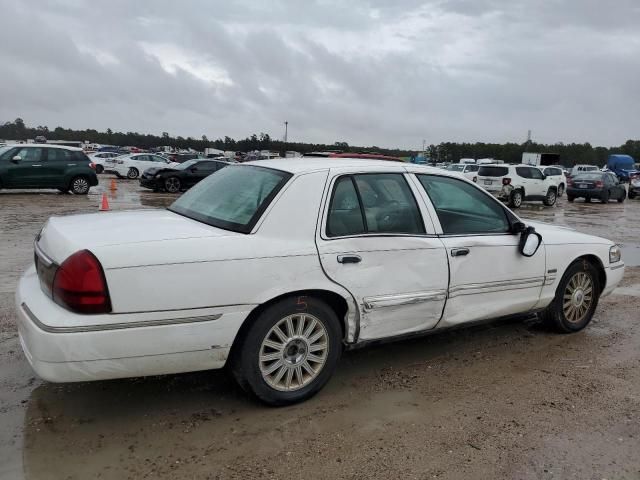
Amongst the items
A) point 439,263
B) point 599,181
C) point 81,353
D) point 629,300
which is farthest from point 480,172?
point 81,353

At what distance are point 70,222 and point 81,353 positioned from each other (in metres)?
1.15

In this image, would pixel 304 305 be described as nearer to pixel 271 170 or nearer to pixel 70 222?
pixel 271 170

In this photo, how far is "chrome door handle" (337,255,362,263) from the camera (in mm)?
3598

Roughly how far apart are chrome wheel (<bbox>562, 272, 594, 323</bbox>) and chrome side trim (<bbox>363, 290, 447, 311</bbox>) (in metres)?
1.68

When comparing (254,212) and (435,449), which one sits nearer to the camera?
(435,449)

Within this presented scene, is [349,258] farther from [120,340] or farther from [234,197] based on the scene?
[120,340]

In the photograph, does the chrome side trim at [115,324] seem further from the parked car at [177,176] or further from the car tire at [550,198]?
the car tire at [550,198]

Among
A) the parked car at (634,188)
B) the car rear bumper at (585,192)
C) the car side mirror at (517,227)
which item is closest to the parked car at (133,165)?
the car rear bumper at (585,192)

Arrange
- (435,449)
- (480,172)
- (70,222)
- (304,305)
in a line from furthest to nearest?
(480,172) → (70,222) → (304,305) → (435,449)

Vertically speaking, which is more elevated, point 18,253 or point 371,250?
point 371,250

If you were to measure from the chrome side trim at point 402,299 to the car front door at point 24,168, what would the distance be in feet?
55.9

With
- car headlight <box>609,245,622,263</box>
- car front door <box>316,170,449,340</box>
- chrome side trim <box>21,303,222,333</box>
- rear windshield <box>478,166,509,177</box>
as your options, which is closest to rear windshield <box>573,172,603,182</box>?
rear windshield <box>478,166,509,177</box>

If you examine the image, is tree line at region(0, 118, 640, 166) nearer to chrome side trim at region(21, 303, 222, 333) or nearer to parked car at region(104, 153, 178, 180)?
parked car at region(104, 153, 178, 180)

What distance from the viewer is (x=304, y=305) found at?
3.49 meters
